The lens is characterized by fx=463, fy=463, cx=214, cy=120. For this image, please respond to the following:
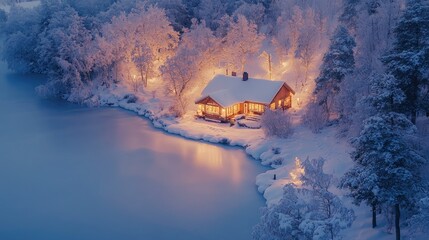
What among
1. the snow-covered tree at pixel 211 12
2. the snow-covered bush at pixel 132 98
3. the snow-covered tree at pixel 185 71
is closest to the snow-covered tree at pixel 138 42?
the snow-covered bush at pixel 132 98

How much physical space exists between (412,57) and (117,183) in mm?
17115

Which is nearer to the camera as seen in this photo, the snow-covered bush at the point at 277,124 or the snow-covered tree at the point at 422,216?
the snow-covered tree at the point at 422,216

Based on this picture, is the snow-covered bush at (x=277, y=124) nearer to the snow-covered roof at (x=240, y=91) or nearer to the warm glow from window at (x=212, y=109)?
the snow-covered roof at (x=240, y=91)

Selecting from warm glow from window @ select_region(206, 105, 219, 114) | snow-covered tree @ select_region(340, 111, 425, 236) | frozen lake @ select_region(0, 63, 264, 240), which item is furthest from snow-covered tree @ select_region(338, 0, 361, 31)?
snow-covered tree @ select_region(340, 111, 425, 236)

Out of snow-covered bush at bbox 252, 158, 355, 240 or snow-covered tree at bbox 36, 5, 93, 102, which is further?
snow-covered tree at bbox 36, 5, 93, 102

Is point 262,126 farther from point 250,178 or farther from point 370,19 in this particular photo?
point 370,19

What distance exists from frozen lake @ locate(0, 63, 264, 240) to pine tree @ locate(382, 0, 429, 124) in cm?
898

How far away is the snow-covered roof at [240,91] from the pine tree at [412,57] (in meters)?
16.1

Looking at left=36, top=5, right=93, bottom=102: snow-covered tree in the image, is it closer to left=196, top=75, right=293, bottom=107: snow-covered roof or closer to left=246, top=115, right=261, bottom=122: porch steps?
left=196, top=75, right=293, bottom=107: snow-covered roof

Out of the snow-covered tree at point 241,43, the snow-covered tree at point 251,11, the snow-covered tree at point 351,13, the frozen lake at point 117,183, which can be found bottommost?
the frozen lake at point 117,183

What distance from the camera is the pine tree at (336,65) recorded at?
3161 cm

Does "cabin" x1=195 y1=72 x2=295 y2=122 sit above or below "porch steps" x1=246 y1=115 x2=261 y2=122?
above

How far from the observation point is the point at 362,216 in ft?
63.7

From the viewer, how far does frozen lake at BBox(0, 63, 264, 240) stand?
21.7 meters
